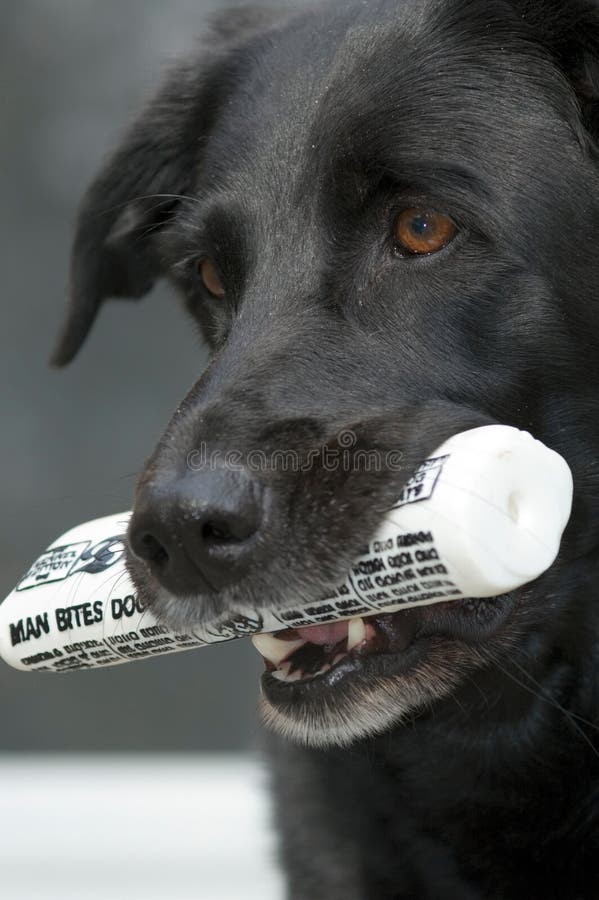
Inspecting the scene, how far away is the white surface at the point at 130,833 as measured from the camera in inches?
124

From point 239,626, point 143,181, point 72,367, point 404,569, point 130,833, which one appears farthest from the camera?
point 72,367

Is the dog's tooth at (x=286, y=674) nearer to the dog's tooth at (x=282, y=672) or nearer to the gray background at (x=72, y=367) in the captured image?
the dog's tooth at (x=282, y=672)

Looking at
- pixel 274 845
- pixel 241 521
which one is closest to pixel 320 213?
pixel 241 521

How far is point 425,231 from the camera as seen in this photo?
5.67ft

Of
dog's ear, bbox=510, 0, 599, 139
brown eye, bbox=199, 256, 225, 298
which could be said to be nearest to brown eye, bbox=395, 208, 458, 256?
dog's ear, bbox=510, 0, 599, 139

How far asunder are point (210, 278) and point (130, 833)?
5.97 ft

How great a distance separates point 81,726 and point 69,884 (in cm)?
56

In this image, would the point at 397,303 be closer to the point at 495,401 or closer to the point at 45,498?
the point at 495,401

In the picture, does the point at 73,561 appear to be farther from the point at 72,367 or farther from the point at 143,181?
the point at 72,367

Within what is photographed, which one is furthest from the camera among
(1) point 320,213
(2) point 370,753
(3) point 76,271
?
(3) point 76,271

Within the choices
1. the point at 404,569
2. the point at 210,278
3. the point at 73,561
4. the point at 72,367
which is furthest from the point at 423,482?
the point at 72,367

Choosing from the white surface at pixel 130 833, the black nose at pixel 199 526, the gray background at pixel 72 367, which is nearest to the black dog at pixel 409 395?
the black nose at pixel 199 526

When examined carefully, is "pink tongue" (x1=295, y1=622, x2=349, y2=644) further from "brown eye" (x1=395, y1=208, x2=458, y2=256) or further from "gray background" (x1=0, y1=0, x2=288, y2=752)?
"gray background" (x1=0, y1=0, x2=288, y2=752)

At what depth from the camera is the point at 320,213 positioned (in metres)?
1.81
